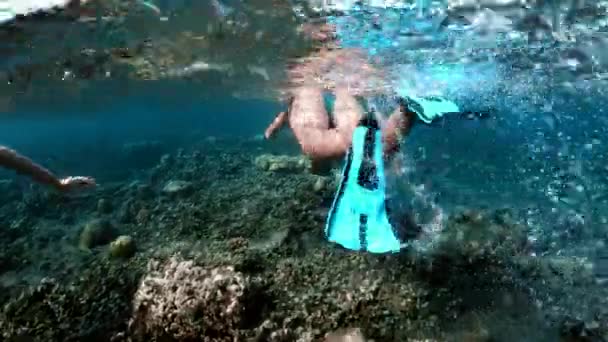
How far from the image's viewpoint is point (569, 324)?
6.47 m

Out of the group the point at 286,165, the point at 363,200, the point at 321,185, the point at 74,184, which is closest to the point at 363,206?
the point at 363,200

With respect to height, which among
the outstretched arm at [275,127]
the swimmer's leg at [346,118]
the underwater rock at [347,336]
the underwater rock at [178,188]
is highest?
the swimmer's leg at [346,118]

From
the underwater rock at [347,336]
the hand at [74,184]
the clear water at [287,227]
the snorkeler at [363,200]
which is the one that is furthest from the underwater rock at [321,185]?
the hand at [74,184]

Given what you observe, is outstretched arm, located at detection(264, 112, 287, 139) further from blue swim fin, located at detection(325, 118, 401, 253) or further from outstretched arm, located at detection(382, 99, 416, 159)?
blue swim fin, located at detection(325, 118, 401, 253)

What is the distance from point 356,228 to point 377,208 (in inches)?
16.0

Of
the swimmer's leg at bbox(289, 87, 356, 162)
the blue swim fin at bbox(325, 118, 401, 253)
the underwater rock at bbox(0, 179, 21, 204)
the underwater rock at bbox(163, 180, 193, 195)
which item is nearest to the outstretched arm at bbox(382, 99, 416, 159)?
the swimmer's leg at bbox(289, 87, 356, 162)

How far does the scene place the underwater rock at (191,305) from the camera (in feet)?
18.5

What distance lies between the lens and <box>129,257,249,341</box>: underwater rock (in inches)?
222

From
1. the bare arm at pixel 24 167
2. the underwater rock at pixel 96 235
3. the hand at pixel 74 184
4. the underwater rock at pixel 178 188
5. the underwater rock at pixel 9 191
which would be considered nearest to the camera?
the bare arm at pixel 24 167

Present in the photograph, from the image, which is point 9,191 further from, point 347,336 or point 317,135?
point 347,336

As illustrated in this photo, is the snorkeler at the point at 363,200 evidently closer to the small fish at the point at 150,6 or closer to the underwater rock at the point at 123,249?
the underwater rock at the point at 123,249

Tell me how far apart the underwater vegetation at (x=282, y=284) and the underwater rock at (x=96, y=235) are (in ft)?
0.09

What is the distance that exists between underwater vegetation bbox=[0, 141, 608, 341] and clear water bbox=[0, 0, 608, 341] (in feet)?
0.10

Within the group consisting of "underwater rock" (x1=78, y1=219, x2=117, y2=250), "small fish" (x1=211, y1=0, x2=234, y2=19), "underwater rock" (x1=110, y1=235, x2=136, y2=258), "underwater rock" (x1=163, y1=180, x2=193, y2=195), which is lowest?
"underwater rock" (x1=163, y1=180, x2=193, y2=195)
